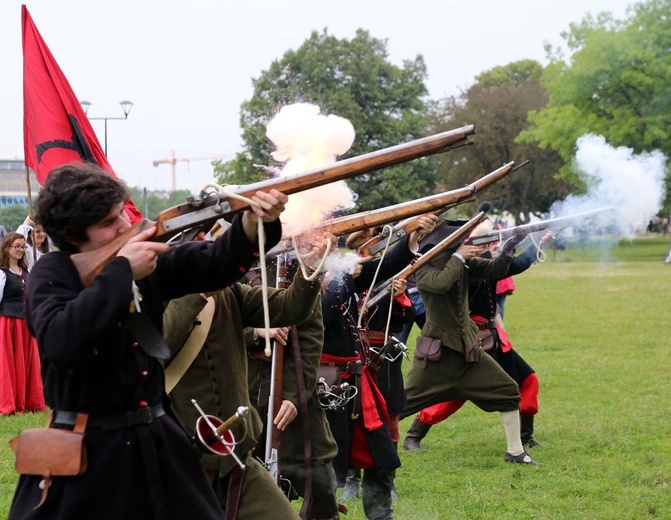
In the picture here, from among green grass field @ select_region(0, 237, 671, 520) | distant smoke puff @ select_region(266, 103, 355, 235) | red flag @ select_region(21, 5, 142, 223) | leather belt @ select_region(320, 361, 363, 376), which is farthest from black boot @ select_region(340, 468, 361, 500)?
distant smoke puff @ select_region(266, 103, 355, 235)

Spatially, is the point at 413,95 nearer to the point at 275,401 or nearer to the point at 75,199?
the point at 275,401

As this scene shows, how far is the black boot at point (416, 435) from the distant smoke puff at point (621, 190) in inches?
101

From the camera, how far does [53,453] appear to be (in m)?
3.34

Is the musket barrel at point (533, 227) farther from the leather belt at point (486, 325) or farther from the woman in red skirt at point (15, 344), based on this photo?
the woman in red skirt at point (15, 344)

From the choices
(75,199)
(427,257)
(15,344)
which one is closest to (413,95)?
(15,344)

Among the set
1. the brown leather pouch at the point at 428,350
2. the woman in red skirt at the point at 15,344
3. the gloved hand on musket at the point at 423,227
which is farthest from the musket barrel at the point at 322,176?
the woman in red skirt at the point at 15,344

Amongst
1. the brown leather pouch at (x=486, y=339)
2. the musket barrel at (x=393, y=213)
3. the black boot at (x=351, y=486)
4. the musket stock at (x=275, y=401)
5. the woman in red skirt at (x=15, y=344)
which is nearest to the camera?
the musket barrel at (x=393, y=213)

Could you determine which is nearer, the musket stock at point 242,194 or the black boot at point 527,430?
the musket stock at point 242,194

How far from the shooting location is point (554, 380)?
1330cm

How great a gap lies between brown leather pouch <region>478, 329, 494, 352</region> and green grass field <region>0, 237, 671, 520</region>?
1.03 metres

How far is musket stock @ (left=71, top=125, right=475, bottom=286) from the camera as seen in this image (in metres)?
3.42

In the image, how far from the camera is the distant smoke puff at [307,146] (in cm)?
428

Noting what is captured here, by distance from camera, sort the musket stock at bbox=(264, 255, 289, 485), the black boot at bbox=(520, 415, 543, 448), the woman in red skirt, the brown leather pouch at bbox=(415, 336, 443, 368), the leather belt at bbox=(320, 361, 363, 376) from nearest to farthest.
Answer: the musket stock at bbox=(264, 255, 289, 485), the leather belt at bbox=(320, 361, 363, 376), the brown leather pouch at bbox=(415, 336, 443, 368), the black boot at bbox=(520, 415, 543, 448), the woman in red skirt

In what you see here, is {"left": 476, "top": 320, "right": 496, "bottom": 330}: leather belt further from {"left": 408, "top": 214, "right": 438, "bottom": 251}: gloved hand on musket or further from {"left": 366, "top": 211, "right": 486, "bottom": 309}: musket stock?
{"left": 408, "top": 214, "right": 438, "bottom": 251}: gloved hand on musket
